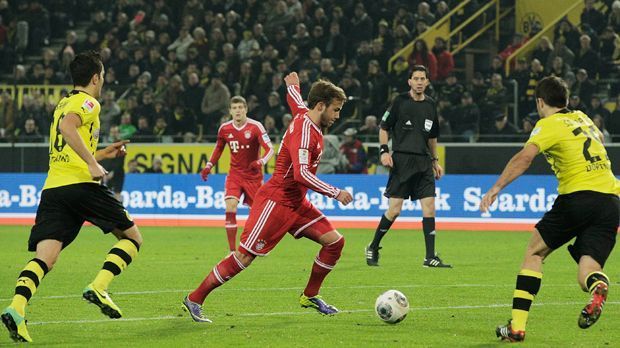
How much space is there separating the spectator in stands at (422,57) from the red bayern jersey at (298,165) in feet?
53.6

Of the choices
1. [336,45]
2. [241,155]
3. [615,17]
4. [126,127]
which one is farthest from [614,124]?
[126,127]

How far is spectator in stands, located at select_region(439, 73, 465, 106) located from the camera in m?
25.0

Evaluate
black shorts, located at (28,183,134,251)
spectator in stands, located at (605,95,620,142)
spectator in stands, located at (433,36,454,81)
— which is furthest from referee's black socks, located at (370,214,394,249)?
spectator in stands, located at (433,36,454,81)

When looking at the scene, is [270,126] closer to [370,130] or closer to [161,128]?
[370,130]

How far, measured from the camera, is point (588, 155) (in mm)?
8328

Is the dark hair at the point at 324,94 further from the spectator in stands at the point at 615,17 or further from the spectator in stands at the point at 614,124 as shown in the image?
the spectator in stands at the point at 615,17

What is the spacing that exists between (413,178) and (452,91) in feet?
34.8

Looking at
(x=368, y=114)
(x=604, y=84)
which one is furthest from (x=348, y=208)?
(x=604, y=84)

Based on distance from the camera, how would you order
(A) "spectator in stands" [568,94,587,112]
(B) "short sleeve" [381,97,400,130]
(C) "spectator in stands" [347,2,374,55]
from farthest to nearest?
1. (C) "spectator in stands" [347,2,374,55]
2. (A) "spectator in stands" [568,94,587,112]
3. (B) "short sleeve" [381,97,400,130]

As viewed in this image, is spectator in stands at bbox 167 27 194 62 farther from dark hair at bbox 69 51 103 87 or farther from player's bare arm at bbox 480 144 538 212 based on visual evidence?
player's bare arm at bbox 480 144 538 212

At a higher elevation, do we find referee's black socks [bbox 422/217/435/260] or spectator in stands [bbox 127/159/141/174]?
referee's black socks [bbox 422/217/435/260]

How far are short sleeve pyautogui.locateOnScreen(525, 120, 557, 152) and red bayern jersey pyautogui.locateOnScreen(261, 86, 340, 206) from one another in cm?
164

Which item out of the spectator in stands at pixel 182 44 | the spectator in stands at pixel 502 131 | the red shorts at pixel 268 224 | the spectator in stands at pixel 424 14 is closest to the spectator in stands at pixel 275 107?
the spectator in stands at pixel 182 44

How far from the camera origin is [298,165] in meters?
9.12
